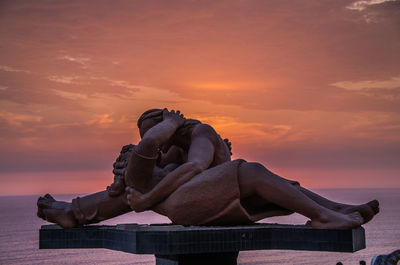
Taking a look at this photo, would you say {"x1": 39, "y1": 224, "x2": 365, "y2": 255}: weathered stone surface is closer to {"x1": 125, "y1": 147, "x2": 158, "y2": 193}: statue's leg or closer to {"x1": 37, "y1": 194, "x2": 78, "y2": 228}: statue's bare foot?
{"x1": 125, "y1": 147, "x2": 158, "y2": 193}: statue's leg

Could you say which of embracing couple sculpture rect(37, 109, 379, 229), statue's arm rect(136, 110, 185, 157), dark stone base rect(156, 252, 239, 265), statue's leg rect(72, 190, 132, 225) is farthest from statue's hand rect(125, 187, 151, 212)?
dark stone base rect(156, 252, 239, 265)

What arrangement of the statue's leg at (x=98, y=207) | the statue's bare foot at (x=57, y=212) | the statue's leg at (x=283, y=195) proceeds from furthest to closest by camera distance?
the statue's bare foot at (x=57, y=212) → the statue's leg at (x=98, y=207) → the statue's leg at (x=283, y=195)

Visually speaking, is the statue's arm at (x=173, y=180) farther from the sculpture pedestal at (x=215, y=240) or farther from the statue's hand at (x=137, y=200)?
the sculpture pedestal at (x=215, y=240)

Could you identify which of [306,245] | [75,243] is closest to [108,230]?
[75,243]

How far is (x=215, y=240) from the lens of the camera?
22.1ft

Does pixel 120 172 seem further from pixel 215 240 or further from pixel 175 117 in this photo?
pixel 215 240

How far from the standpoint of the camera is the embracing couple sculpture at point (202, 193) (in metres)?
7.00

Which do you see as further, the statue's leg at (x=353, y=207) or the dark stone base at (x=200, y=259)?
the dark stone base at (x=200, y=259)

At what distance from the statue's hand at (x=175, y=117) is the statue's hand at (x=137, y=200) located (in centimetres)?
120

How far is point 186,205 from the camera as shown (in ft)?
23.0

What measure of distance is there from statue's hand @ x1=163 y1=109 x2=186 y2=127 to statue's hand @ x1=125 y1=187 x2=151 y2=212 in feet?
3.93

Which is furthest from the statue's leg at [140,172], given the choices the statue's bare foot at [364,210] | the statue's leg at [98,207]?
the statue's bare foot at [364,210]

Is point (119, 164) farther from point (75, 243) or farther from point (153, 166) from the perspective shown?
point (75, 243)

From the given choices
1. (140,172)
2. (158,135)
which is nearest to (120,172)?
(140,172)
